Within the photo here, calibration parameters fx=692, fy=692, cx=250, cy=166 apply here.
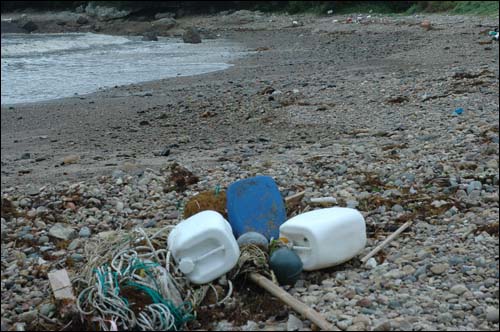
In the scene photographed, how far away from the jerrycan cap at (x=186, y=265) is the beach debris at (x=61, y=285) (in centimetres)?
62

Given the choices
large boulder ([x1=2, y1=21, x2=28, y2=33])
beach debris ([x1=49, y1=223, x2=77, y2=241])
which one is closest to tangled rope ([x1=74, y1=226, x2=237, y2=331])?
beach debris ([x1=49, y1=223, x2=77, y2=241])

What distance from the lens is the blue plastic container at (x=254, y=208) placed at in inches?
179

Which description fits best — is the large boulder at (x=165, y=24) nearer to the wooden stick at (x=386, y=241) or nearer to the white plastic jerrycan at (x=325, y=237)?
the wooden stick at (x=386, y=241)

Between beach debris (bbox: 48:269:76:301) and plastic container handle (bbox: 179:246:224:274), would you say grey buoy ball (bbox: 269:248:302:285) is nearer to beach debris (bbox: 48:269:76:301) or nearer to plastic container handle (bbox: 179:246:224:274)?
plastic container handle (bbox: 179:246:224:274)

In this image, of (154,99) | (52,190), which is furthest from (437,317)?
(154,99)

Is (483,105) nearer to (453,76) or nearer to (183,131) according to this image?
(453,76)

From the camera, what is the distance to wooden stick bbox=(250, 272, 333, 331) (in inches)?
136

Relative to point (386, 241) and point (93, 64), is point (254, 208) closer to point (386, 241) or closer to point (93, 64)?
point (386, 241)

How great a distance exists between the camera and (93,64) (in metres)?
21.2

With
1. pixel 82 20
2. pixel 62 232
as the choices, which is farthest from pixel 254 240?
pixel 82 20

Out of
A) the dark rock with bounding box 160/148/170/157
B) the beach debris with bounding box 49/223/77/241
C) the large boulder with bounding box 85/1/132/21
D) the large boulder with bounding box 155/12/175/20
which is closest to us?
the beach debris with bounding box 49/223/77/241

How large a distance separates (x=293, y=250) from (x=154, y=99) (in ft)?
28.5

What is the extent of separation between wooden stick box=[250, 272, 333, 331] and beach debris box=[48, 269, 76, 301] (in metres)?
1.04

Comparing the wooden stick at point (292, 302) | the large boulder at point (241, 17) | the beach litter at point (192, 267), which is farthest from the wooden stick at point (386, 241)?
the large boulder at point (241, 17)
